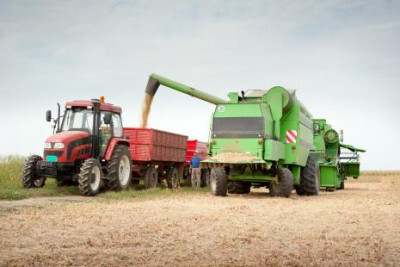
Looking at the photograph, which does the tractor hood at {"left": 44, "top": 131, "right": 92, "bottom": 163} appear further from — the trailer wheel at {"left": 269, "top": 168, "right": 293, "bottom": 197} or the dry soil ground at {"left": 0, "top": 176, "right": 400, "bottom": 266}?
the trailer wheel at {"left": 269, "top": 168, "right": 293, "bottom": 197}

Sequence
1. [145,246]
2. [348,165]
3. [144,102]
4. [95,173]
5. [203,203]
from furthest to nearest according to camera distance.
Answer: [348,165]
[144,102]
[95,173]
[203,203]
[145,246]

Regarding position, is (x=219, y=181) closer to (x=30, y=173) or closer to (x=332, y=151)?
(x=30, y=173)

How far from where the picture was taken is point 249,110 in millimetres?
17156

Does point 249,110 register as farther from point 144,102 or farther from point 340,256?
point 340,256

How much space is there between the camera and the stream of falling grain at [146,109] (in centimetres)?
2311

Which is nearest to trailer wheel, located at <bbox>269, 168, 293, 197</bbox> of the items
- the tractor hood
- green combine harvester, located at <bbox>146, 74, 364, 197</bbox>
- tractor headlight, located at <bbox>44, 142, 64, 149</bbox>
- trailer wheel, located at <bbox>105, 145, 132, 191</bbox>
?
green combine harvester, located at <bbox>146, 74, 364, 197</bbox>

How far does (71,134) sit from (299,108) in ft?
25.8

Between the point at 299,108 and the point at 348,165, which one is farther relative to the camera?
the point at 348,165

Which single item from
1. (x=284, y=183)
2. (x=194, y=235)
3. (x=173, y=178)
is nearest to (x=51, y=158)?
(x=284, y=183)

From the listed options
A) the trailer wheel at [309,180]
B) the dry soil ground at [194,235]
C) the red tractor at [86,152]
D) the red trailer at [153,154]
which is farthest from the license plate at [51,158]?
the trailer wheel at [309,180]

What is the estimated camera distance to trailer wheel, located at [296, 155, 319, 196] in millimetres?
19375

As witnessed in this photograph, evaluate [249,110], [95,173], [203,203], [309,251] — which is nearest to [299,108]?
[249,110]

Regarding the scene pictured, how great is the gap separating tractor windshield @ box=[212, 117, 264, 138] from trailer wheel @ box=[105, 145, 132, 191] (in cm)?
323

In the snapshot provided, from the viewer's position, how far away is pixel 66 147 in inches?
642
